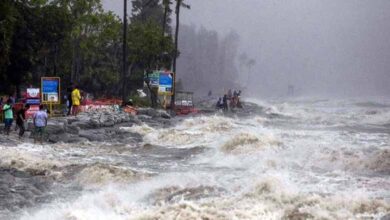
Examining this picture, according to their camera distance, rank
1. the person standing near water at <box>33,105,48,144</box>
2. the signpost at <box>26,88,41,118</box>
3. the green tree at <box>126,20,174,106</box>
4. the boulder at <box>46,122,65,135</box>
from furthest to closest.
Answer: the green tree at <box>126,20,174,106</box>
the signpost at <box>26,88,41,118</box>
the boulder at <box>46,122,65,135</box>
the person standing near water at <box>33,105,48,144</box>

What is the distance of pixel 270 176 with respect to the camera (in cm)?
1144

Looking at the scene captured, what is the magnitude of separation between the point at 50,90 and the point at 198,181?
1489 centimetres

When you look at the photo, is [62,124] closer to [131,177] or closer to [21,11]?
[131,177]

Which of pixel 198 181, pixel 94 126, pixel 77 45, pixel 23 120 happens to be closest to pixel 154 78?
pixel 77 45

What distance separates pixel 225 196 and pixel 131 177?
349cm

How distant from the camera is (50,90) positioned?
24.9 metres

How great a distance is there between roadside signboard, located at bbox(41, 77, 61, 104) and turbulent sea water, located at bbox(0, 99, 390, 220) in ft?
18.1

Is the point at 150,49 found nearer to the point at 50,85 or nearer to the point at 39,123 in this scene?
the point at 50,85

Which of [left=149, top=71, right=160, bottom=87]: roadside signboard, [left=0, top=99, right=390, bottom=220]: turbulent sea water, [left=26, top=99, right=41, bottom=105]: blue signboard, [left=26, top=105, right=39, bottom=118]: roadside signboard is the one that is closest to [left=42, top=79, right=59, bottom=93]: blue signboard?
[left=26, top=99, right=41, bottom=105]: blue signboard

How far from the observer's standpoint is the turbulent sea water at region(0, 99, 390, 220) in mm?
9453

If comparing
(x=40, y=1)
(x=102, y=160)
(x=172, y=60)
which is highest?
(x=40, y=1)

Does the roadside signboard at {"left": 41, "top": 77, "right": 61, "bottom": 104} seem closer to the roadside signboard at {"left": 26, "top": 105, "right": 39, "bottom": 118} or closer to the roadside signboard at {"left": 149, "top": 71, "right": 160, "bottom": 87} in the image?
the roadside signboard at {"left": 26, "top": 105, "right": 39, "bottom": 118}

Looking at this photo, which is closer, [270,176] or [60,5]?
[270,176]

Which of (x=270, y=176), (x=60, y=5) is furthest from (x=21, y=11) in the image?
(x=270, y=176)
